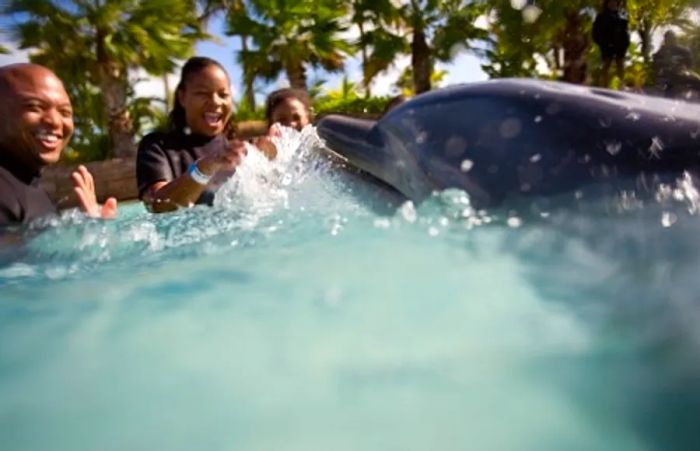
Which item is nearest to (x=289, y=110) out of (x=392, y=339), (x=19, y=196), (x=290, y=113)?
(x=290, y=113)

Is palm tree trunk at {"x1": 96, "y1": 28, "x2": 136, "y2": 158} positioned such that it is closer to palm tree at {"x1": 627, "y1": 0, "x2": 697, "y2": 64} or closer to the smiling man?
the smiling man

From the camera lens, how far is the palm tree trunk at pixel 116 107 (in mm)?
11805

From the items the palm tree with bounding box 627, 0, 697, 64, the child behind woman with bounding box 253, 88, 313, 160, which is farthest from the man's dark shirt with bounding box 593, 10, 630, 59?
the child behind woman with bounding box 253, 88, 313, 160

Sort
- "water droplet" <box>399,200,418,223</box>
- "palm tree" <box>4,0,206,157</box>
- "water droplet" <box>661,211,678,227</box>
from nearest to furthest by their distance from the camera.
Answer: "water droplet" <box>661,211,678,227</box>
"water droplet" <box>399,200,418,223</box>
"palm tree" <box>4,0,206,157</box>

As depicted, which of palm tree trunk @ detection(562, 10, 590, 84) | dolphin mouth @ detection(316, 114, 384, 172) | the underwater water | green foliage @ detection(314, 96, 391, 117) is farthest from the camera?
green foliage @ detection(314, 96, 391, 117)

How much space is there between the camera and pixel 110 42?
37.4 feet

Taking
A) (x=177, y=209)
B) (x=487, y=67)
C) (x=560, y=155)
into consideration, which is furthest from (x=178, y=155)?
(x=487, y=67)

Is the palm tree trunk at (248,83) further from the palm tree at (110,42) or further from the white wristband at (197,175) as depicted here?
the white wristband at (197,175)

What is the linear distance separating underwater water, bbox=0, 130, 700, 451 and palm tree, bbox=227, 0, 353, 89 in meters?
13.8

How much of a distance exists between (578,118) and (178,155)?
2.40m

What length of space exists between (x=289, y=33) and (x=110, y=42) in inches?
184

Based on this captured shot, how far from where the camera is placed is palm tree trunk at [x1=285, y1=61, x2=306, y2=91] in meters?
15.3

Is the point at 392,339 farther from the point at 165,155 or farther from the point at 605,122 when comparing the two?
the point at 165,155

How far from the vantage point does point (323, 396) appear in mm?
791
